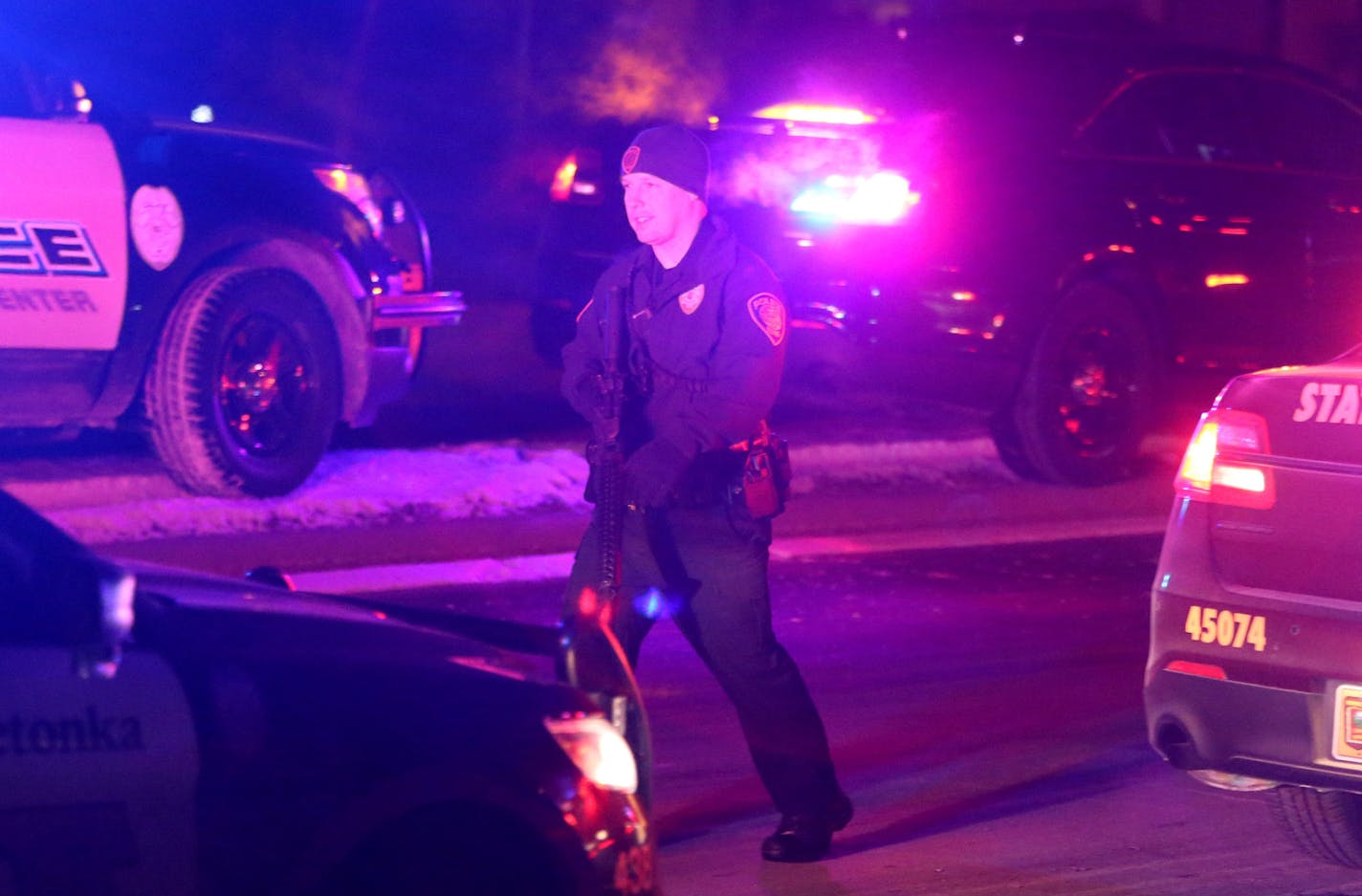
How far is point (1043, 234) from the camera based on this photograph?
9594 millimetres

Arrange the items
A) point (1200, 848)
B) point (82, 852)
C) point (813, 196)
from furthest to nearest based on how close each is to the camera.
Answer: point (813, 196)
point (1200, 848)
point (82, 852)

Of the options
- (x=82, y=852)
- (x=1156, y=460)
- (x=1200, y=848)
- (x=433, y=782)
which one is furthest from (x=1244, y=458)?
(x=1156, y=460)

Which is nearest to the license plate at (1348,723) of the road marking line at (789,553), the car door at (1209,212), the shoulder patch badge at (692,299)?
the shoulder patch badge at (692,299)

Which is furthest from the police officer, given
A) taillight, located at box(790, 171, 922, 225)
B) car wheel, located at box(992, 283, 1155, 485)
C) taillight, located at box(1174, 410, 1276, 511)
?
car wheel, located at box(992, 283, 1155, 485)

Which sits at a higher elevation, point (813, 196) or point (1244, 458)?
point (813, 196)

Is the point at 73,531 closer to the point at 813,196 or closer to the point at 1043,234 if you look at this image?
the point at 813,196

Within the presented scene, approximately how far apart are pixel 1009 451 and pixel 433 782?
24.3 feet

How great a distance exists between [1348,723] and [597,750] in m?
1.76

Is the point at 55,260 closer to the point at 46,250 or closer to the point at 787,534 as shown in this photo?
the point at 46,250

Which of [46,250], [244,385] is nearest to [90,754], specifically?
[46,250]

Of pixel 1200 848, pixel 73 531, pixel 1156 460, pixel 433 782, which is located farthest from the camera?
pixel 1156 460

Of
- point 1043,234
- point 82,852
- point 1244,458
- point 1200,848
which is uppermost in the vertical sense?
point 1043,234

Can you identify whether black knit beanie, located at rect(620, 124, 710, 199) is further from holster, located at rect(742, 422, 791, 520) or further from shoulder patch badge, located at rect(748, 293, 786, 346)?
holster, located at rect(742, 422, 791, 520)

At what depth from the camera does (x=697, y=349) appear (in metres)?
4.86
